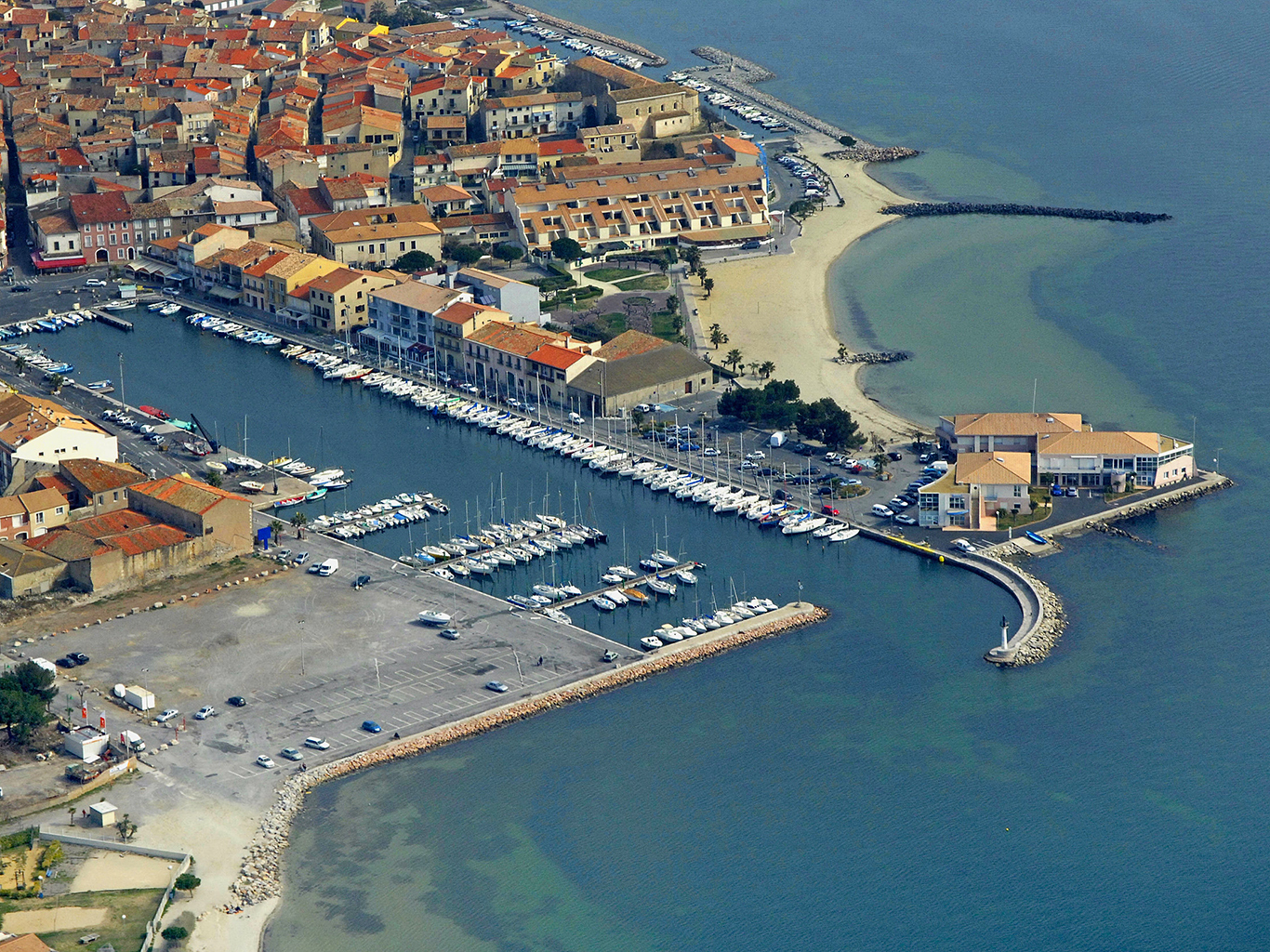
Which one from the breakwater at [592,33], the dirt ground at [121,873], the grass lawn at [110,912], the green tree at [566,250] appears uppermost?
the breakwater at [592,33]

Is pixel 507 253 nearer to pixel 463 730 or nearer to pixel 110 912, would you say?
pixel 463 730

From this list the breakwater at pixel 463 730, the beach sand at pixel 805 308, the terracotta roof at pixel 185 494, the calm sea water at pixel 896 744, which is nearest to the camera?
the calm sea water at pixel 896 744

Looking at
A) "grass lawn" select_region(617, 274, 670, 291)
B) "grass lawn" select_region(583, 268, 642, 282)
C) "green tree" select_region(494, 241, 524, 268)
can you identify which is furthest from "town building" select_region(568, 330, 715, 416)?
"green tree" select_region(494, 241, 524, 268)

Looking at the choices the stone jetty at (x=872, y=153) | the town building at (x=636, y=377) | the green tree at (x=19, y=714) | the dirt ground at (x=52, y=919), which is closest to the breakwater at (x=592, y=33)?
the stone jetty at (x=872, y=153)

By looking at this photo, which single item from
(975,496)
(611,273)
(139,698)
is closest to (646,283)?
(611,273)

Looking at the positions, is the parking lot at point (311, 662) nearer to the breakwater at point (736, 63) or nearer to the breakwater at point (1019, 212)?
the breakwater at point (1019, 212)

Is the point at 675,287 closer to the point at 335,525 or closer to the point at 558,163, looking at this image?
the point at 558,163

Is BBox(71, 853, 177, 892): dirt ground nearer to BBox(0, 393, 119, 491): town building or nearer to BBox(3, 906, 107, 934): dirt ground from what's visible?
BBox(3, 906, 107, 934): dirt ground
